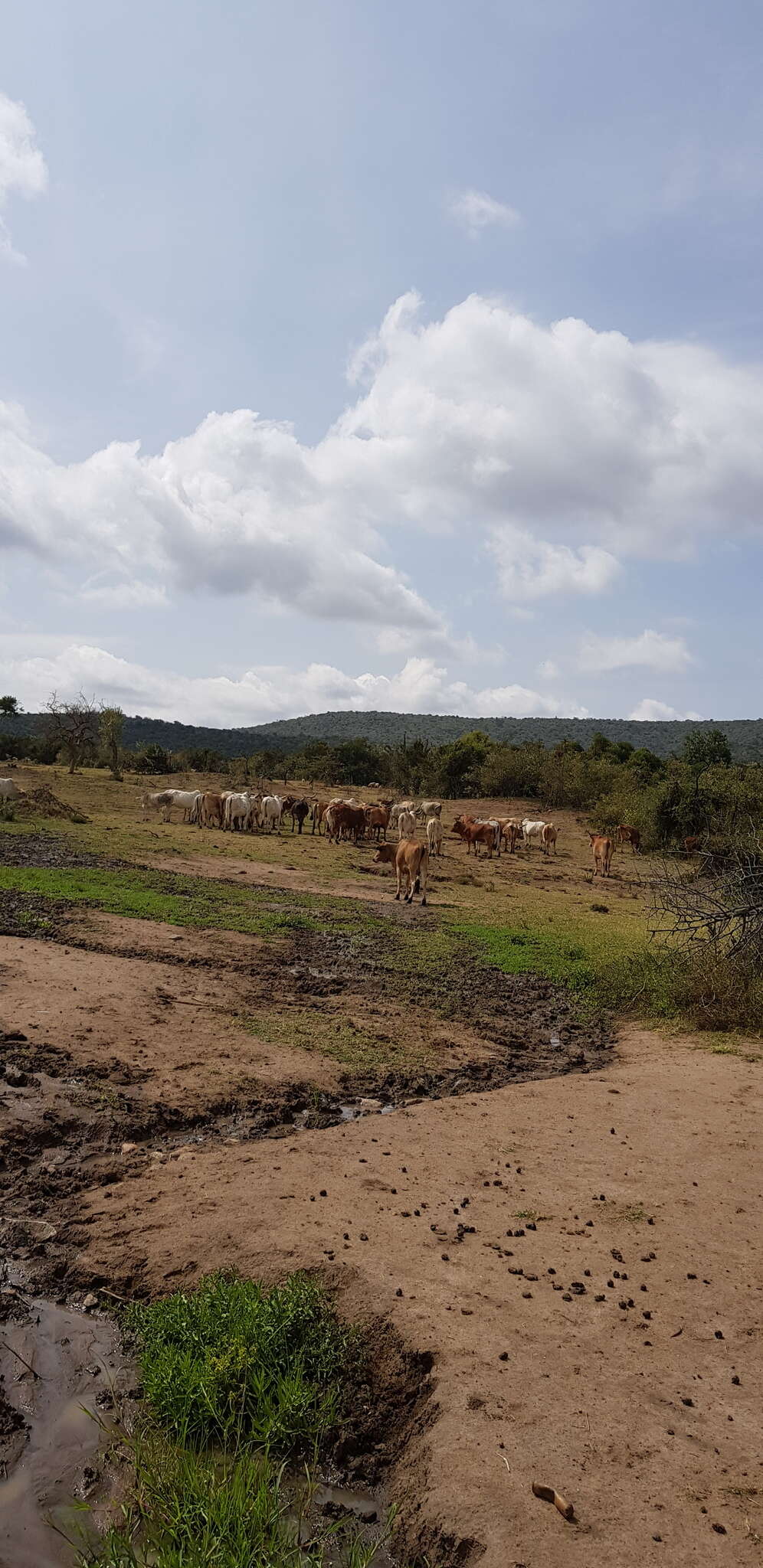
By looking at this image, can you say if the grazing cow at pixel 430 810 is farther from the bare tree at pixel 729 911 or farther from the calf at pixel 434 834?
the bare tree at pixel 729 911

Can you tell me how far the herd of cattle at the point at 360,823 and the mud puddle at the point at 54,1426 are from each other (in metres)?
22.4

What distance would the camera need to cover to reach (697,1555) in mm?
2910

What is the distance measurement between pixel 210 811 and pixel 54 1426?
29742mm

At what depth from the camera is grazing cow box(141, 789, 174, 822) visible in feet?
111

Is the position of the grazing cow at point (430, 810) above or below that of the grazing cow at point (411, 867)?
above

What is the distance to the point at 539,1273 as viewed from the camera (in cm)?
468

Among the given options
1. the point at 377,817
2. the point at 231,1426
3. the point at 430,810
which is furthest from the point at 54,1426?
the point at 430,810

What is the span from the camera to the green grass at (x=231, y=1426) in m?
2.90

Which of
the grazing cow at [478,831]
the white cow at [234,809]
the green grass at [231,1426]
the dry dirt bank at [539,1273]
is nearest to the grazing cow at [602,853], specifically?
the grazing cow at [478,831]

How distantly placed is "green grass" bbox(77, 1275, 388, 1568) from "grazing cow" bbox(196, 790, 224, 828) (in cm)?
2872

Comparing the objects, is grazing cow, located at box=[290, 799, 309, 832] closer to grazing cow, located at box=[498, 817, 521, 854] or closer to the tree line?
grazing cow, located at box=[498, 817, 521, 854]

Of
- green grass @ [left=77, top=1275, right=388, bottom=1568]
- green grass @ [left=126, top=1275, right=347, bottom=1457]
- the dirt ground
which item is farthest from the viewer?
green grass @ [left=126, top=1275, right=347, bottom=1457]

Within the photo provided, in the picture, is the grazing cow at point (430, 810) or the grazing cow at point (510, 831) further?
the grazing cow at point (430, 810)

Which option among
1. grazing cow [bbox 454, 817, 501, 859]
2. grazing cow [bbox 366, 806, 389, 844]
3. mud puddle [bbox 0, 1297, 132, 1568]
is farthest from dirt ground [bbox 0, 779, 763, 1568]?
grazing cow [bbox 366, 806, 389, 844]
